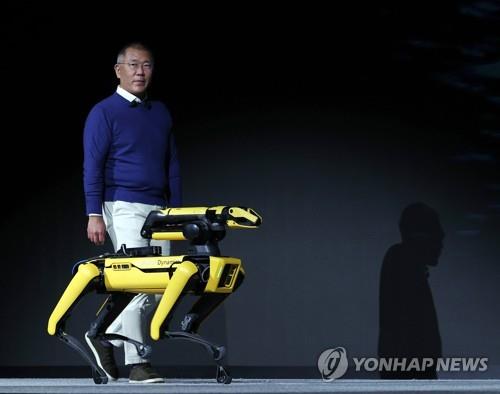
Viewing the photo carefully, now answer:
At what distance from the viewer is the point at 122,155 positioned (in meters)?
3.96

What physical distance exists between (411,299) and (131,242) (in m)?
1.45

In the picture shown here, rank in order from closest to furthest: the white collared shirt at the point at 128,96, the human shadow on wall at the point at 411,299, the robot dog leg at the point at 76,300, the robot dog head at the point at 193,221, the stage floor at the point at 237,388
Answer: the stage floor at the point at 237,388, the robot dog head at the point at 193,221, the robot dog leg at the point at 76,300, the white collared shirt at the point at 128,96, the human shadow on wall at the point at 411,299

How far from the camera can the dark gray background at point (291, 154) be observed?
479 cm

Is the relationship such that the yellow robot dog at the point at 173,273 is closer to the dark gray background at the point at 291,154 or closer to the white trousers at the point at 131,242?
the white trousers at the point at 131,242

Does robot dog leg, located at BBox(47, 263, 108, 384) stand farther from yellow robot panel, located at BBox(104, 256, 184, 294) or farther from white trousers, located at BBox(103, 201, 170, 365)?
white trousers, located at BBox(103, 201, 170, 365)

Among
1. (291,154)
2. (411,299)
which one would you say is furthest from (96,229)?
(411,299)

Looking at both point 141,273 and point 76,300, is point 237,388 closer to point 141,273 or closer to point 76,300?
point 141,273

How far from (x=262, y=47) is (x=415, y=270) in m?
1.20

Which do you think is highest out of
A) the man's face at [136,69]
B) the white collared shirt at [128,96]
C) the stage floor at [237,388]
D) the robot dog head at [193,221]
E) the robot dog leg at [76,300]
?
the man's face at [136,69]

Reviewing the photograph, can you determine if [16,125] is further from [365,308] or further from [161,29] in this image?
[365,308]

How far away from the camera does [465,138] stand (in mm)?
4797

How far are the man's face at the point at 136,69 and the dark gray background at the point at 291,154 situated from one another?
2.86 ft

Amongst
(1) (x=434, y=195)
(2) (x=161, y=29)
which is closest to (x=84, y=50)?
(2) (x=161, y=29)

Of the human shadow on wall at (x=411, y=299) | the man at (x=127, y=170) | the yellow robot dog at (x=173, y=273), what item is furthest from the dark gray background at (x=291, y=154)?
the yellow robot dog at (x=173, y=273)
